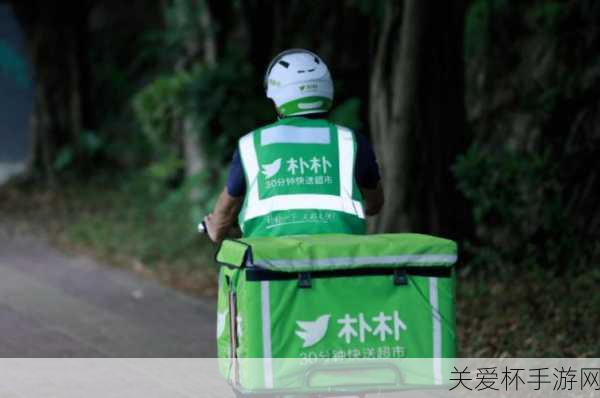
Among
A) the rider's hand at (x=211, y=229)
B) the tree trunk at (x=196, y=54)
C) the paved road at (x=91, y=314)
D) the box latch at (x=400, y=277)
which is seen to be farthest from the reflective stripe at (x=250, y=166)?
the tree trunk at (x=196, y=54)

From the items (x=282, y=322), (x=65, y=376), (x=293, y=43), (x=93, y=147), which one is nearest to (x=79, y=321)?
(x=65, y=376)

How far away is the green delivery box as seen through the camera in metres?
4.86

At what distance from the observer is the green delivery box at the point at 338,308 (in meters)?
4.86

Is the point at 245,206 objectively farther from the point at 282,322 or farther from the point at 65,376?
the point at 65,376

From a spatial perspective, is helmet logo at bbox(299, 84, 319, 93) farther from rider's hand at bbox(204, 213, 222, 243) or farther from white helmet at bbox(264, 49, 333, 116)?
rider's hand at bbox(204, 213, 222, 243)

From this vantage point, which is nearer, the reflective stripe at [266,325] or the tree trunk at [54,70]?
the reflective stripe at [266,325]

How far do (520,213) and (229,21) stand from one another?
4781 millimetres

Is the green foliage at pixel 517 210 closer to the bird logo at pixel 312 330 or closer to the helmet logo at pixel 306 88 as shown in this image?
the helmet logo at pixel 306 88

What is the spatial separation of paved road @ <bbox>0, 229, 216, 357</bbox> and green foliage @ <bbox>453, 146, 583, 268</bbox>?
2.62 meters

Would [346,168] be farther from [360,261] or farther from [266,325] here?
[266,325]

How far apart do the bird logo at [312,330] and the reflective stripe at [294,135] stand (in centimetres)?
93

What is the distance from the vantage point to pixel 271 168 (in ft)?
17.7

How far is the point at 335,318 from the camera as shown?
491cm

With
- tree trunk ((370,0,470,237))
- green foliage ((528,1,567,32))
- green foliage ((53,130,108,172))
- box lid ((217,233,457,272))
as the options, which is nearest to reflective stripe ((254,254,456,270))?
box lid ((217,233,457,272))
